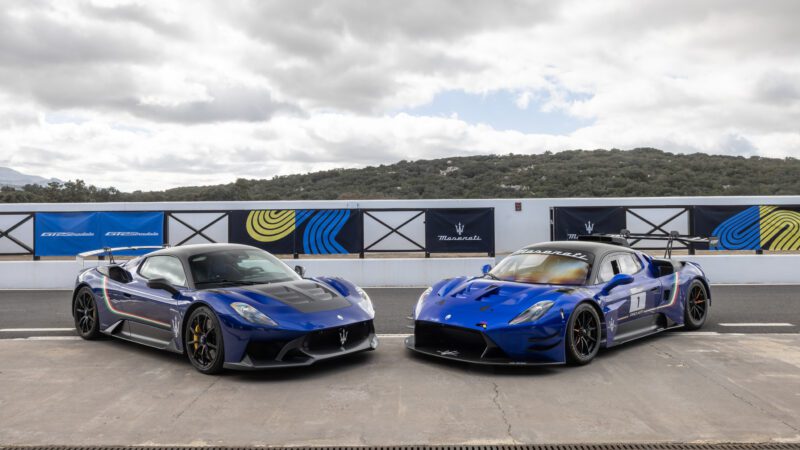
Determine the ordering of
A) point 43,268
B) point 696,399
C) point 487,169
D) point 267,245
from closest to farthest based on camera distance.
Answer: point 696,399
point 43,268
point 267,245
point 487,169

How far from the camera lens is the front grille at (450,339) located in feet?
19.8

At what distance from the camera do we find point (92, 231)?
562 inches

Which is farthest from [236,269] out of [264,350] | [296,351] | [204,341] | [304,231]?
[304,231]

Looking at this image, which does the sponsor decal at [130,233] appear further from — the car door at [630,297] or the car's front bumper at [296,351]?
the car door at [630,297]

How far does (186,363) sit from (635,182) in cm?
4516

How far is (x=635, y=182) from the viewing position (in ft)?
154

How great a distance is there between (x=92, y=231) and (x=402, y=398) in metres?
11.5

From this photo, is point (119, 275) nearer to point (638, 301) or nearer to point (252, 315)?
point (252, 315)

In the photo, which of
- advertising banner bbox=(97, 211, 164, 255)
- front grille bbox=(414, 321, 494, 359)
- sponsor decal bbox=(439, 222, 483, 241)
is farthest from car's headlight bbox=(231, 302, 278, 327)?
advertising banner bbox=(97, 211, 164, 255)

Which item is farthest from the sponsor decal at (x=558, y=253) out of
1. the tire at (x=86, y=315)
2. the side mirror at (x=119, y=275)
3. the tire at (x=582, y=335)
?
the tire at (x=86, y=315)

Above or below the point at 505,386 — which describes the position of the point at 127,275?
above

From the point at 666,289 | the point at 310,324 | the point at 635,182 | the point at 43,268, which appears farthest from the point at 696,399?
the point at 635,182

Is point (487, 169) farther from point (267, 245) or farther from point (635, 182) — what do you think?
point (267, 245)

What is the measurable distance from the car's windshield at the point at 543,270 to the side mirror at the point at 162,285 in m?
3.48
